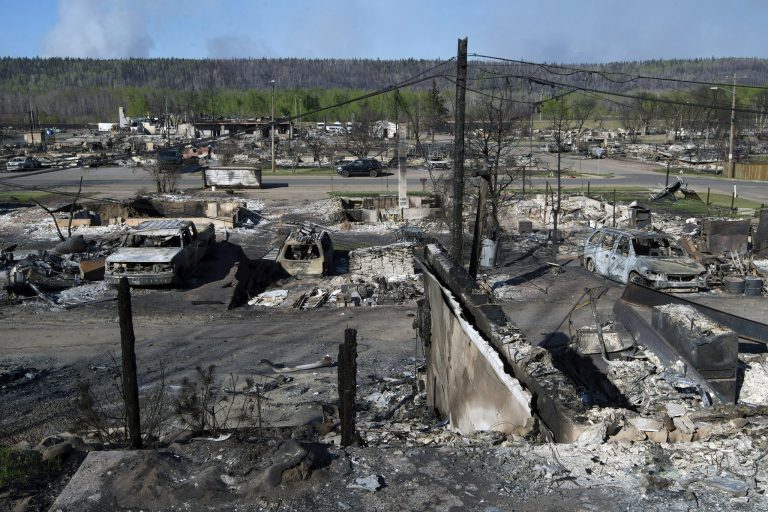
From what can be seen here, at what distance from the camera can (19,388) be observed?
11570 millimetres

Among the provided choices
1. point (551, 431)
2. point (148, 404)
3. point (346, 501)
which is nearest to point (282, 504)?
point (346, 501)

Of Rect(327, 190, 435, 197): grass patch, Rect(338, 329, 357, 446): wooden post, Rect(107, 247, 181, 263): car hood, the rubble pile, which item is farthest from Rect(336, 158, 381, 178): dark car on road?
Rect(338, 329, 357, 446): wooden post

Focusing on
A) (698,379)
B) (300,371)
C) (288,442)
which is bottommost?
(300,371)

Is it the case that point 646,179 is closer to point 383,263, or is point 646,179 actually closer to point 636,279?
point 383,263

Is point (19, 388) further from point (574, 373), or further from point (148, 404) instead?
point (574, 373)

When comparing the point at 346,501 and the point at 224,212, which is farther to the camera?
the point at 224,212

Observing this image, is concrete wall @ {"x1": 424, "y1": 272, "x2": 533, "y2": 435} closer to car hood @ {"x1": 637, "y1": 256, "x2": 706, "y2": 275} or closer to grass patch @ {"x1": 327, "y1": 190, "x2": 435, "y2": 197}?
car hood @ {"x1": 637, "y1": 256, "x2": 706, "y2": 275}

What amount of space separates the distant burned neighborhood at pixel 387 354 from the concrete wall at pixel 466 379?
0.18 feet

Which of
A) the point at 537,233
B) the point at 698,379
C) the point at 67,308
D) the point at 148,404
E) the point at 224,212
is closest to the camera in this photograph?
the point at 698,379

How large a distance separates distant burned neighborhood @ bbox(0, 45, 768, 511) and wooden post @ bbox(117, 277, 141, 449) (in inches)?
0.8

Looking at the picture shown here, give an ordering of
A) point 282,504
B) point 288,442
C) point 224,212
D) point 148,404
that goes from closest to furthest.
A: point 282,504, point 288,442, point 148,404, point 224,212

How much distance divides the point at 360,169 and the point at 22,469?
4154 centimetres

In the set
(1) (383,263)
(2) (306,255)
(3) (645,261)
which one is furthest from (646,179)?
(2) (306,255)

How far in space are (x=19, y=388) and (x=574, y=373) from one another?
28.9 feet
